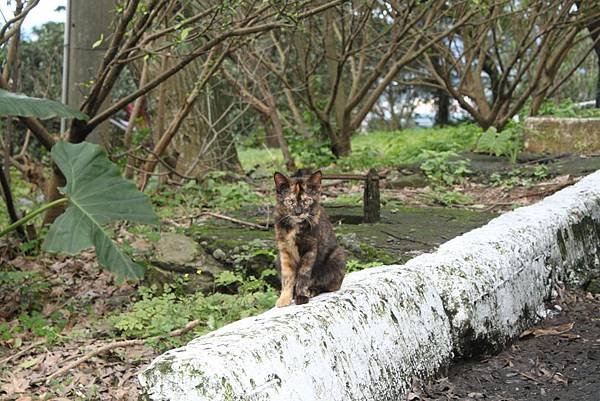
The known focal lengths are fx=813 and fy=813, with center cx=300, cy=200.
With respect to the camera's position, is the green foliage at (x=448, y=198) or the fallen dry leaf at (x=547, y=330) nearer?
the fallen dry leaf at (x=547, y=330)

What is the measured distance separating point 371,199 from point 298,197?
9.09 feet

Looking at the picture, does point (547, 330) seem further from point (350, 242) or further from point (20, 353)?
point (20, 353)

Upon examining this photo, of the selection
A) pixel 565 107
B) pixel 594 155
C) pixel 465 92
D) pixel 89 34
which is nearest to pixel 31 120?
pixel 89 34

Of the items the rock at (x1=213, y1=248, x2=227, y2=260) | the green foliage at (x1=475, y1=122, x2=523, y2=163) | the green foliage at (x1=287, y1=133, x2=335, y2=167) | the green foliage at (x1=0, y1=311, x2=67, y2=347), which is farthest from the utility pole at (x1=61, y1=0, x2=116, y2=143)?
the green foliage at (x1=475, y1=122, x2=523, y2=163)

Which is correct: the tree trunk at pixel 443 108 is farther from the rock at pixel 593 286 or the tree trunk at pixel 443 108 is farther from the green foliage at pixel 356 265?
the green foliage at pixel 356 265

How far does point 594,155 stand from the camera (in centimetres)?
1035

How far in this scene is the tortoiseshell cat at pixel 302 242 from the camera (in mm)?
3797

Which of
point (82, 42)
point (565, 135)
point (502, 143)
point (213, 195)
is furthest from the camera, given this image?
point (565, 135)

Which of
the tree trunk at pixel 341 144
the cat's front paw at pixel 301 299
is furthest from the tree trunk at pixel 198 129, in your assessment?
the cat's front paw at pixel 301 299

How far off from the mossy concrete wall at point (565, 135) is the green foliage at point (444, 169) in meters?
1.49

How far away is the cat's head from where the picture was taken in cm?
379

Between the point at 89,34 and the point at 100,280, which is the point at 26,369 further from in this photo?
the point at 89,34

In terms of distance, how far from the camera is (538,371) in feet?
14.3

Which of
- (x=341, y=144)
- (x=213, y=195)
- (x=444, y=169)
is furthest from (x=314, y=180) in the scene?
(x=341, y=144)
